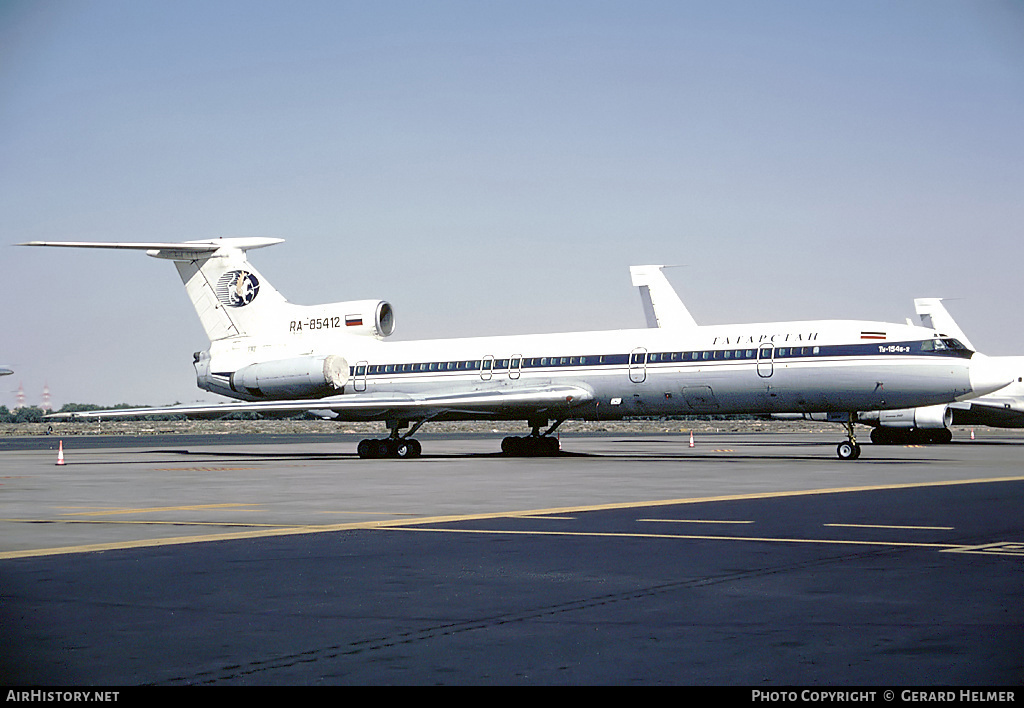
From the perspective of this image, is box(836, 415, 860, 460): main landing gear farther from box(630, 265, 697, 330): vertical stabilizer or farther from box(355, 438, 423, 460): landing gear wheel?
box(630, 265, 697, 330): vertical stabilizer

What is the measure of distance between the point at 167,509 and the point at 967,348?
22516mm

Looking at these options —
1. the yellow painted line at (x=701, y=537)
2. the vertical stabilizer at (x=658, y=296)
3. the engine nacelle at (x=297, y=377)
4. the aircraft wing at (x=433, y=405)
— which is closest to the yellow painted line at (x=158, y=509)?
the yellow painted line at (x=701, y=537)

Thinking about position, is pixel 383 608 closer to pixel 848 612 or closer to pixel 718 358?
pixel 848 612

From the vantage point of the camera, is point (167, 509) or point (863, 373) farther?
point (863, 373)

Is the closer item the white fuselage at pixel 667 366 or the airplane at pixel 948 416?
the white fuselage at pixel 667 366

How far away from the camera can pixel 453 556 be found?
11.6 metres

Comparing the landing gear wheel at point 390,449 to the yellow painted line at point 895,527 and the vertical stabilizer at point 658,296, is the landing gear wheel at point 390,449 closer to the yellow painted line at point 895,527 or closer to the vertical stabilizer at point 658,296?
the vertical stabilizer at point 658,296

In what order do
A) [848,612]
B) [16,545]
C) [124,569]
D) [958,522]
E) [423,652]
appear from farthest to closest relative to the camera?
[958,522] → [16,545] → [124,569] → [848,612] → [423,652]

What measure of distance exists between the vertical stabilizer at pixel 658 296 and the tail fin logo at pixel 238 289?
19.7 m

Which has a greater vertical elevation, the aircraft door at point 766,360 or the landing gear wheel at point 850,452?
the aircraft door at point 766,360

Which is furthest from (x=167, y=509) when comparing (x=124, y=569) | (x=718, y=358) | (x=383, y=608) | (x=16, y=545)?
(x=718, y=358)

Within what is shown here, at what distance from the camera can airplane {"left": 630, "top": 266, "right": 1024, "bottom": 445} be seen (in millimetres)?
42312

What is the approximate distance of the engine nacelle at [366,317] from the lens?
1577 inches

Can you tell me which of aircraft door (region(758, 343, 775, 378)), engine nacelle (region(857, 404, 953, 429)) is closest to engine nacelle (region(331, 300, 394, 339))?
aircraft door (region(758, 343, 775, 378))
